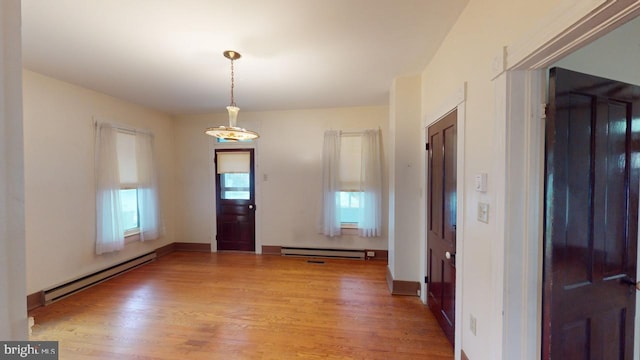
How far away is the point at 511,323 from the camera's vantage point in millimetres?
1323

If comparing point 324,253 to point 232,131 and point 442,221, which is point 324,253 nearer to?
point 442,221

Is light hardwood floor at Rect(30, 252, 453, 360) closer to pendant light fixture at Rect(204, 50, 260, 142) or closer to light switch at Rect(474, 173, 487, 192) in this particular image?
light switch at Rect(474, 173, 487, 192)

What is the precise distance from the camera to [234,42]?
89.3 inches

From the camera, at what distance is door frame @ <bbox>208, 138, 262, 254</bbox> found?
470 centimetres

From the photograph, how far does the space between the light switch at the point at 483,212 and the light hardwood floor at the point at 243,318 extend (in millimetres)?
1285

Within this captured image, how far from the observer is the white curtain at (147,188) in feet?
13.6

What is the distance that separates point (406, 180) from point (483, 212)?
1508 mm

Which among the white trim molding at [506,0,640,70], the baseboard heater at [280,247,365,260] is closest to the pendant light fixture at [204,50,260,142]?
the white trim molding at [506,0,640,70]

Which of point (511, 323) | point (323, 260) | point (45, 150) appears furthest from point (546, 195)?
point (45, 150)

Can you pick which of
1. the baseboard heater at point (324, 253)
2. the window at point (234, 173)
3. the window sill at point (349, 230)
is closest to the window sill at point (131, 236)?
the window at point (234, 173)

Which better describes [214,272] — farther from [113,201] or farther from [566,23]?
[566,23]

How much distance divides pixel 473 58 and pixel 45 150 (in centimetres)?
435

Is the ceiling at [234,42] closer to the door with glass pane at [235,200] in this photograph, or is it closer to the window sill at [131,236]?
the door with glass pane at [235,200]

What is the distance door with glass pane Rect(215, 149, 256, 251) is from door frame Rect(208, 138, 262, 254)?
6cm
